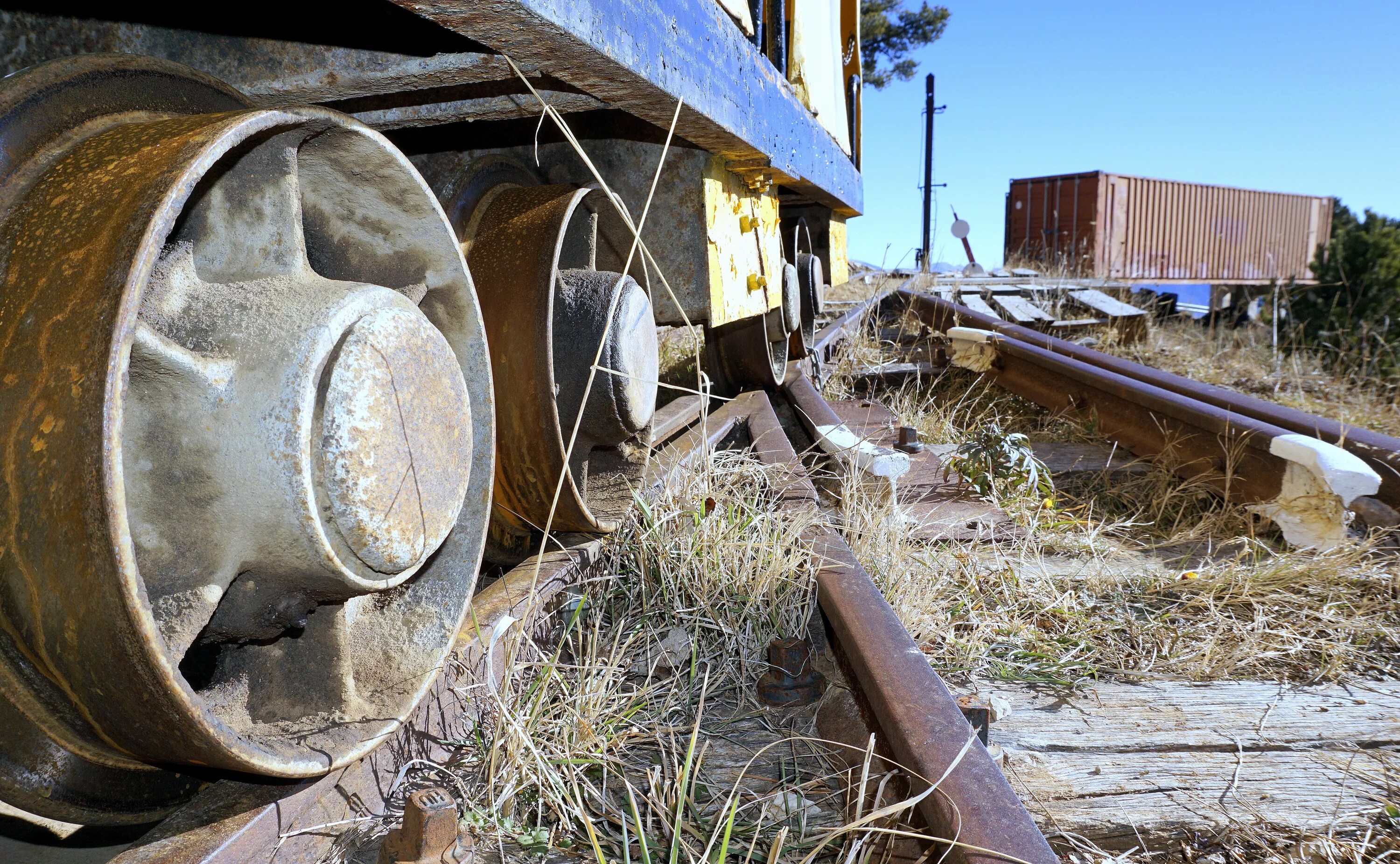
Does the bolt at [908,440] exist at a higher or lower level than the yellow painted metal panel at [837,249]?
lower

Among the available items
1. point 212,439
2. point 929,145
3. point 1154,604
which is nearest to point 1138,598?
point 1154,604

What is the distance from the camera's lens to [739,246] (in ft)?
9.85

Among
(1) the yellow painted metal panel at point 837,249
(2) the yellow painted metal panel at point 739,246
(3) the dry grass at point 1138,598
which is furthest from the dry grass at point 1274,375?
(2) the yellow painted metal panel at point 739,246

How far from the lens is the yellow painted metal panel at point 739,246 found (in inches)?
105

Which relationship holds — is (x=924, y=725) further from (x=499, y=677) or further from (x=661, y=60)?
(x=661, y=60)

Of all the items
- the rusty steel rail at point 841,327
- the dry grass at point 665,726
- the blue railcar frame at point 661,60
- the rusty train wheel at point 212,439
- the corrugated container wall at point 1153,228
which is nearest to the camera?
the rusty train wheel at point 212,439

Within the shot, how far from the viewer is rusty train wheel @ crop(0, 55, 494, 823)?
880 mm

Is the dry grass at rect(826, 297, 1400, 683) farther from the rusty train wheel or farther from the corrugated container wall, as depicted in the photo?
the corrugated container wall

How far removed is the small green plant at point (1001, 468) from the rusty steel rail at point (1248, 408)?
804mm

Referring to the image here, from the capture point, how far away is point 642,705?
1.71 m

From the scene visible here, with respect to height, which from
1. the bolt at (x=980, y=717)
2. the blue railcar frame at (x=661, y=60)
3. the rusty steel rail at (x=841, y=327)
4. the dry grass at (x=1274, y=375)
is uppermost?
the blue railcar frame at (x=661, y=60)

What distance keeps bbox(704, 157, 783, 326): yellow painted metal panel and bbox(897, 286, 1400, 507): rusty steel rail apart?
1.87 metres

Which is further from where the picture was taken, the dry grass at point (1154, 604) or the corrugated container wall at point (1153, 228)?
the corrugated container wall at point (1153, 228)

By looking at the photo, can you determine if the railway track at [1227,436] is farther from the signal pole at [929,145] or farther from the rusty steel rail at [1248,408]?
the signal pole at [929,145]
